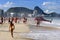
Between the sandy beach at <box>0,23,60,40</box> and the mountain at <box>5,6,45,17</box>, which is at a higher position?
the mountain at <box>5,6,45,17</box>

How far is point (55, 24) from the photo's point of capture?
2.61 m

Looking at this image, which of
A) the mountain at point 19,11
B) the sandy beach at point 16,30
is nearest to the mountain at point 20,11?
the mountain at point 19,11

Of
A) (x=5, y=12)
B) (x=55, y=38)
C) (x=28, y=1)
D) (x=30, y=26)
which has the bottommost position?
(x=55, y=38)

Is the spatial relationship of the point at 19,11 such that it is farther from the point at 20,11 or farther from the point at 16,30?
the point at 16,30

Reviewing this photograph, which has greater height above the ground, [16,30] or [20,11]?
[20,11]

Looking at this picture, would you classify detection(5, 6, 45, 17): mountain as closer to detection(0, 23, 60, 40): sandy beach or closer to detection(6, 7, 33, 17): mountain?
detection(6, 7, 33, 17): mountain

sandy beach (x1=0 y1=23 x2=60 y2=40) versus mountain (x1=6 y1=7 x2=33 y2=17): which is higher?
mountain (x1=6 y1=7 x2=33 y2=17)

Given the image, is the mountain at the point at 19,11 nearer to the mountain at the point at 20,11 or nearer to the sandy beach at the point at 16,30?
the mountain at the point at 20,11

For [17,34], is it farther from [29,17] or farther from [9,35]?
[29,17]

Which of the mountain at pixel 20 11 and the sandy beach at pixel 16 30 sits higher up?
the mountain at pixel 20 11

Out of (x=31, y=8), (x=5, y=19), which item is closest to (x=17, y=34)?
(x=5, y=19)

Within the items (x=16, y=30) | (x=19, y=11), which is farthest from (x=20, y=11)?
(x=16, y=30)

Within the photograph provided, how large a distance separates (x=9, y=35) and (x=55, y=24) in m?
0.75

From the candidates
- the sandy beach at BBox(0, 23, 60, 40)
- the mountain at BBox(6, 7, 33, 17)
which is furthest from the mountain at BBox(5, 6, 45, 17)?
the sandy beach at BBox(0, 23, 60, 40)
